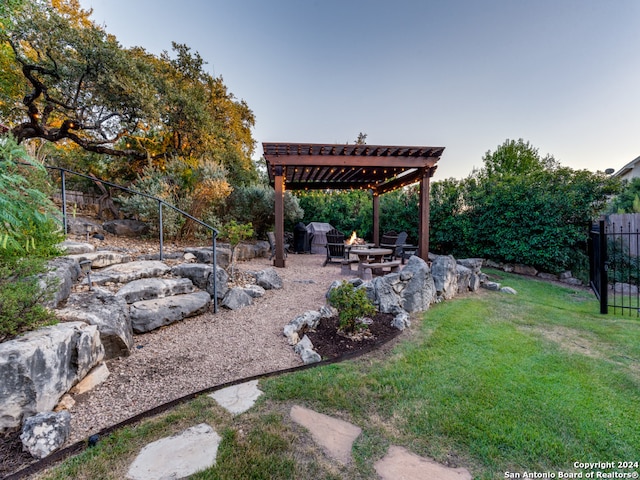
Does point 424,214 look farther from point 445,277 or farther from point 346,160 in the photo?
point 445,277

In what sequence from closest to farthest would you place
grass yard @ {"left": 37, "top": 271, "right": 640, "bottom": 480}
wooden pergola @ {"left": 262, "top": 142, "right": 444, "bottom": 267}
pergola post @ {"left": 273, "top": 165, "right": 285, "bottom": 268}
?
1. grass yard @ {"left": 37, "top": 271, "right": 640, "bottom": 480}
2. wooden pergola @ {"left": 262, "top": 142, "right": 444, "bottom": 267}
3. pergola post @ {"left": 273, "top": 165, "right": 285, "bottom": 268}

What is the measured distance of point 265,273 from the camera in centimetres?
501

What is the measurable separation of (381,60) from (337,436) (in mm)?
9491

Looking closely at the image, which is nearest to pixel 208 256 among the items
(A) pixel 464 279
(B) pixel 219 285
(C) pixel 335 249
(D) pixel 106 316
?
(B) pixel 219 285

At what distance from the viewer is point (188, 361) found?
249 cm

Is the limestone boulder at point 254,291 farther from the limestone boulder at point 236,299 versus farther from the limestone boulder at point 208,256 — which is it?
the limestone boulder at point 208,256

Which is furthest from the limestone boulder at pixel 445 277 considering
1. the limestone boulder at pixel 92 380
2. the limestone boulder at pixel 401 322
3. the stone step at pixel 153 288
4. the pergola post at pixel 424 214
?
the limestone boulder at pixel 92 380

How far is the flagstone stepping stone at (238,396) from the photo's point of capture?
1.83m

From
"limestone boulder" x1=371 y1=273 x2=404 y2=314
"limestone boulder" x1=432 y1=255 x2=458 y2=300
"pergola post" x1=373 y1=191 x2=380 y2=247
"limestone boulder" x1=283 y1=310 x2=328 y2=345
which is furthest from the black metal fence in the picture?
"limestone boulder" x1=283 y1=310 x2=328 y2=345

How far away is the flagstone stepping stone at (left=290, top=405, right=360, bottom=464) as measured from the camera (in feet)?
4.88

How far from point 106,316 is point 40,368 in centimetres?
82

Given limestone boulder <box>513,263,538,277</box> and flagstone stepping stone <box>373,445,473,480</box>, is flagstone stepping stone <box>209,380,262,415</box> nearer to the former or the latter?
flagstone stepping stone <box>373,445,473,480</box>

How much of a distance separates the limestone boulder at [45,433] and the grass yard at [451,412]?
214 mm

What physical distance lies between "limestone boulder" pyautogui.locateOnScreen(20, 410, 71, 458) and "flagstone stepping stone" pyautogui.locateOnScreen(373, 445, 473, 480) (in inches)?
70.0
